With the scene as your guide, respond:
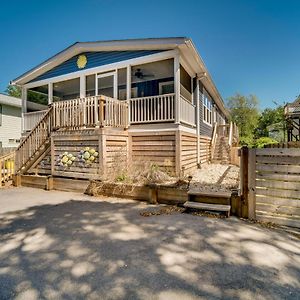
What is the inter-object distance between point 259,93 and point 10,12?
129 ft

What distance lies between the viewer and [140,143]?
873 centimetres

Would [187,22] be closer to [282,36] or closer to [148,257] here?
[282,36]

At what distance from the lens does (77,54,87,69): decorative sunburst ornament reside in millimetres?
10547

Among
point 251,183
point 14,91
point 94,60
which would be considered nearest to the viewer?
point 251,183

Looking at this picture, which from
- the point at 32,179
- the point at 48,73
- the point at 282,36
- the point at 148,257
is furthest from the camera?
the point at 282,36

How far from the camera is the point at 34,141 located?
8.88 meters

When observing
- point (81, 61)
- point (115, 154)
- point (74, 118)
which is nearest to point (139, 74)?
point (81, 61)

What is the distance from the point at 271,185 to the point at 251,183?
1.14ft

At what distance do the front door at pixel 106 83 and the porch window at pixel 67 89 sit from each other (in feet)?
4.07

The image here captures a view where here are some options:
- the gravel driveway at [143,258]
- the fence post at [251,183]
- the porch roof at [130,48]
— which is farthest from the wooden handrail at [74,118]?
the fence post at [251,183]

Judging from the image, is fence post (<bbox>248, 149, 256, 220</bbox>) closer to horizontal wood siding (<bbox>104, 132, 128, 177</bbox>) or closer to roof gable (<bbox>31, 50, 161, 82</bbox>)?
horizontal wood siding (<bbox>104, 132, 128, 177</bbox>)

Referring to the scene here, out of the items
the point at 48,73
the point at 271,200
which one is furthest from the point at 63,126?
the point at 271,200

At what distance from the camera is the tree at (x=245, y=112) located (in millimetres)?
38875

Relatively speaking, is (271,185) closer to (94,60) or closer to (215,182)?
(215,182)
